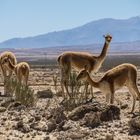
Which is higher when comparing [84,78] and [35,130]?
[84,78]

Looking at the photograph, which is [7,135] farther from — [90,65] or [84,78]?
[90,65]

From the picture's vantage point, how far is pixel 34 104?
1511 centimetres

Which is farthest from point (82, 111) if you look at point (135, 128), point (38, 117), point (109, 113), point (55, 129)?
→ point (135, 128)

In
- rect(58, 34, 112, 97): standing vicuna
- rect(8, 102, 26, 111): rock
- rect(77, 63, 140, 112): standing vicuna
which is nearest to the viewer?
rect(77, 63, 140, 112): standing vicuna

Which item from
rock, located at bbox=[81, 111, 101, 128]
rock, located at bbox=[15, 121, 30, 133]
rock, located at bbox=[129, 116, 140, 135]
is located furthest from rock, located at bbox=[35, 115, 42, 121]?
rock, located at bbox=[129, 116, 140, 135]

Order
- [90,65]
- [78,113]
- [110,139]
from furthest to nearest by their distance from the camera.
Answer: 1. [90,65]
2. [78,113]
3. [110,139]

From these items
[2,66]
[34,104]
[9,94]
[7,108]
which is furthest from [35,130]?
[2,66]

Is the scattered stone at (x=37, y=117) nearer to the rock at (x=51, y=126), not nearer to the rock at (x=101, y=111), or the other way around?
the rock at (x=101, y=111)

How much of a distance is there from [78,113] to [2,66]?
34.9 ft

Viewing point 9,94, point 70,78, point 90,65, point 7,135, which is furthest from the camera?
point 9,94

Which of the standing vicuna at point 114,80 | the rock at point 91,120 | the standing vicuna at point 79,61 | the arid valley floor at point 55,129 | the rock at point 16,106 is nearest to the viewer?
the arid valley floor at point 55,129

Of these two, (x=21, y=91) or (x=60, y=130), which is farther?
(x=21, y=91)

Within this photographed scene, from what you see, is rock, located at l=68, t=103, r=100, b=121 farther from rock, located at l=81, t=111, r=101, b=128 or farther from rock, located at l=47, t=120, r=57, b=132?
rock, located at l=47, t=120, r=57, b=132

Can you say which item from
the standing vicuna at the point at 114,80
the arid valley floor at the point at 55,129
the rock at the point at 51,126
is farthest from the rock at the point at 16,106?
the rock at the point at 51,126
